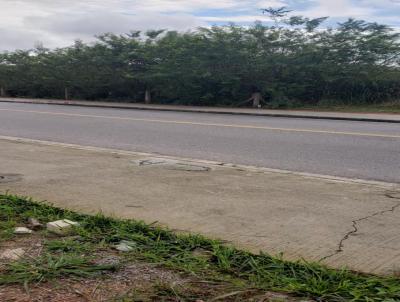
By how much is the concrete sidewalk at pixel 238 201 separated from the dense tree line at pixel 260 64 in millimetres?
13845

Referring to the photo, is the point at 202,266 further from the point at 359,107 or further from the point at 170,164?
the point at 359,107

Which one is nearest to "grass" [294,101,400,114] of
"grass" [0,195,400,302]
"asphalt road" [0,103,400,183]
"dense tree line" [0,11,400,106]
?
"dense tree line" [0,11,400,106]

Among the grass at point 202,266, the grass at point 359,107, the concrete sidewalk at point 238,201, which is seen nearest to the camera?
the grass at point 202,266

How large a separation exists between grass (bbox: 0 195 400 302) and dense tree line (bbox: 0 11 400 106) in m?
17.6

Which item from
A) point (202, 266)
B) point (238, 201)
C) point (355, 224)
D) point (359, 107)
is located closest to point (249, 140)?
point (238, 201)

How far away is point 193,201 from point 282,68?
668 inches

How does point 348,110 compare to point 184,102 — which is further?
point 184,102

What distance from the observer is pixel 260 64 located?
71.7 feet

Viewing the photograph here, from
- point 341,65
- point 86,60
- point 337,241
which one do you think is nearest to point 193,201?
point 337,241

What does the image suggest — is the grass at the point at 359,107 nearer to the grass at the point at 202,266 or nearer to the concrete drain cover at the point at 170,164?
the concrete drain cover at the point at 170,164

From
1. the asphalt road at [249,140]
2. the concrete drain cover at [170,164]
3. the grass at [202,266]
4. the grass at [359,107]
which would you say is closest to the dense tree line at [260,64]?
the grass at [359,107]

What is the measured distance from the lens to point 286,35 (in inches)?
866

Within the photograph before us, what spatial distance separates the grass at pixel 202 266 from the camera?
333 centimetres

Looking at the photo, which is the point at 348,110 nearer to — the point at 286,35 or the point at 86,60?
the point at 286,35
